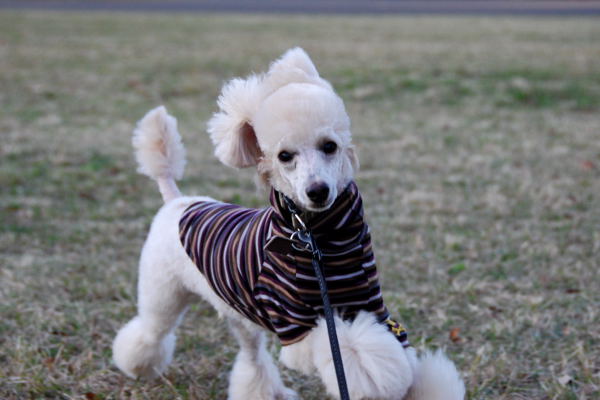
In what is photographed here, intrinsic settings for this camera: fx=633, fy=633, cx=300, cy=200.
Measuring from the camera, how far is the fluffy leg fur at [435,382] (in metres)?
2.04

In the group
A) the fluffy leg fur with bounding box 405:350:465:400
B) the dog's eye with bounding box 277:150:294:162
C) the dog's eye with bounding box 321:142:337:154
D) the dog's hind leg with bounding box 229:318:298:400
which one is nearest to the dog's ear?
the dog's eye with bounding box 321:142:337:154

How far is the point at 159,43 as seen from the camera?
1560 cm

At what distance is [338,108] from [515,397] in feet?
5.09

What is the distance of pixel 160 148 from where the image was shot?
3.00 meters

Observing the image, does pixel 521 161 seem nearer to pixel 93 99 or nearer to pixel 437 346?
pixel 437 346

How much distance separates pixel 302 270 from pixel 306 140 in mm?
416

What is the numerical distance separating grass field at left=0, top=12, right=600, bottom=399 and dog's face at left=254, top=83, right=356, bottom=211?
1337 mm

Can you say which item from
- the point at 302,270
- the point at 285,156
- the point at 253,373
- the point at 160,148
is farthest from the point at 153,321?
the point at 285,156

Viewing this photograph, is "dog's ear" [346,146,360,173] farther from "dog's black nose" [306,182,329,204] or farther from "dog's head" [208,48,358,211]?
"dog's black nose" [306,182,329,204]

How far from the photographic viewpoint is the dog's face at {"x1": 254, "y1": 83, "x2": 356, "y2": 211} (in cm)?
195

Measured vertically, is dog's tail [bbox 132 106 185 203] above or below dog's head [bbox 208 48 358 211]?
below

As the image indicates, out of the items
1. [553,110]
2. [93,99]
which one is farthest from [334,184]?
[93,99]

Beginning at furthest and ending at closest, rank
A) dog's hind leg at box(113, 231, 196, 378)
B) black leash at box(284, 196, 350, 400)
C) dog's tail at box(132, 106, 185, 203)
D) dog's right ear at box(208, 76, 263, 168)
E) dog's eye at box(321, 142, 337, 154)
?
dog's tail at box(132, 106, 185, 203) → dog's hind leg at box(113, 231, 196, 378) → dog's right ear at box(208, 76, 263, 168) → dog's eye at box(321, 142, 337, 154) → black leash at box(284, 196, 350, 400)

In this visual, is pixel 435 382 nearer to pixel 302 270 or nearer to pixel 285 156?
pixel 302 270
